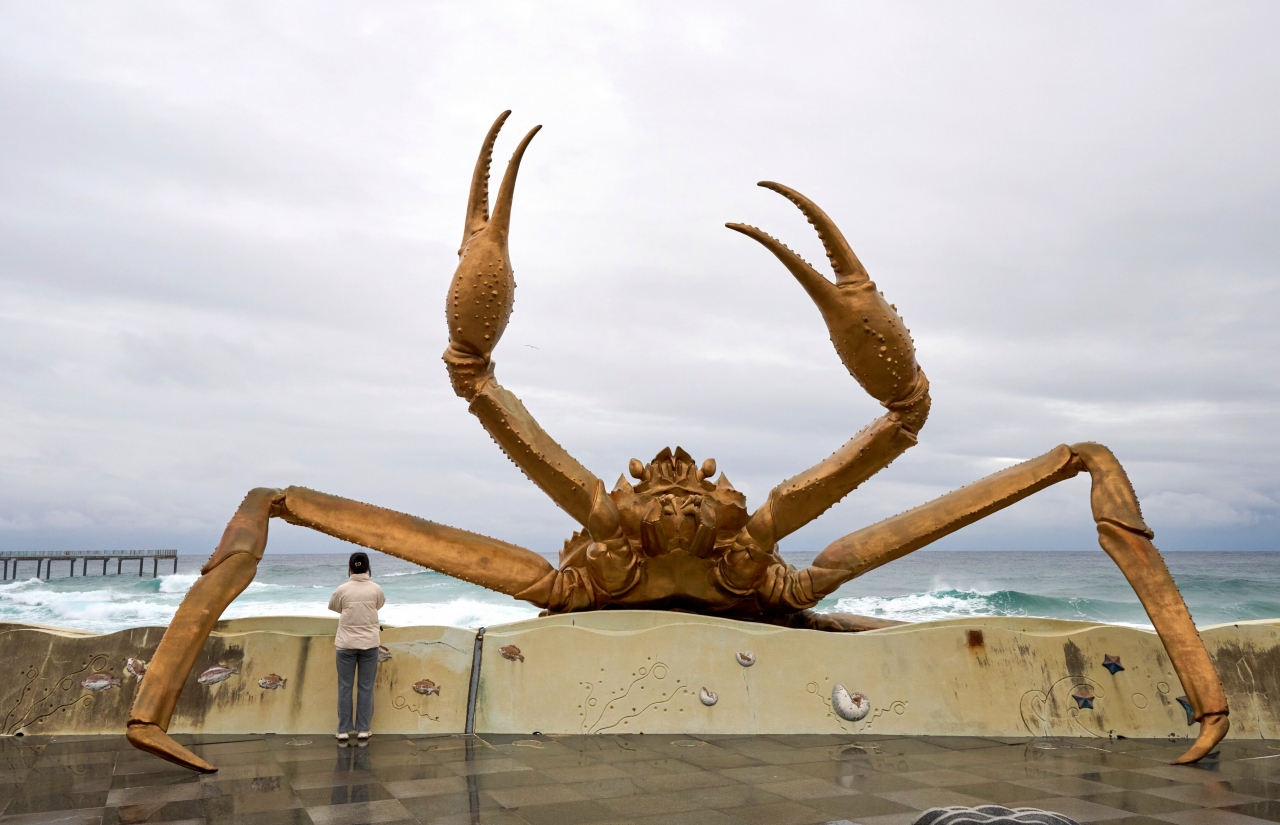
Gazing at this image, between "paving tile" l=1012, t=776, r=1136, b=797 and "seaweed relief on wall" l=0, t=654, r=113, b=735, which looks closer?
"paving tile" l=1012, t=776, r=1136, b=797

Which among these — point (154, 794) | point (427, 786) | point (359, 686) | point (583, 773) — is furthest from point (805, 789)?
point (154, 794)

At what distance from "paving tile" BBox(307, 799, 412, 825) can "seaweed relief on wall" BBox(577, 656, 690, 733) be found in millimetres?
1687

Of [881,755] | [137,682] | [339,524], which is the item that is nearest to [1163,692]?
[881,755]

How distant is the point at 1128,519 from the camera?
474 centimetres

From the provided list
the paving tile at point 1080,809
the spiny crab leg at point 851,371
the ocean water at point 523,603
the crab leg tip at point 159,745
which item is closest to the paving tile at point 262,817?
the crab leg tip at point 159,745

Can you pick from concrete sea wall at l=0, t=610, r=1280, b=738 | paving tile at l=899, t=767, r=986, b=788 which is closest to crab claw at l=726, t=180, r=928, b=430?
concrete sea wall at l=0, t=610, r=1280, b=738

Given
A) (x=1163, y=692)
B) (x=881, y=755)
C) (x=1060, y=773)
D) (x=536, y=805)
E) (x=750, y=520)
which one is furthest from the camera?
(x=750, y=520)

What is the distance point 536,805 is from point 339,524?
8.23 feet

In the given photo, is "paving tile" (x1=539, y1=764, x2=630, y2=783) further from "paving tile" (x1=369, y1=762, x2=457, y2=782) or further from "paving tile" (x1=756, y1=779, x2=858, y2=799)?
"paving tile" (x1=756, y1=779, x2=858, y2=799)

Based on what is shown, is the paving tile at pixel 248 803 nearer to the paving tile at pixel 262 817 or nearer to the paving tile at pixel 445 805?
the paving tile at pixel 262 817

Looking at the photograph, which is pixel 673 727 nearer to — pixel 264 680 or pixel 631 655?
pixel 631 655

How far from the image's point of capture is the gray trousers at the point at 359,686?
16.1 feet

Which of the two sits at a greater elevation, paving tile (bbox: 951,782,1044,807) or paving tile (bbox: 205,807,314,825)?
paving tile (bbox: 951,782,1044,807)

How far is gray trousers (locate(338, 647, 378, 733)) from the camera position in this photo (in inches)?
194
